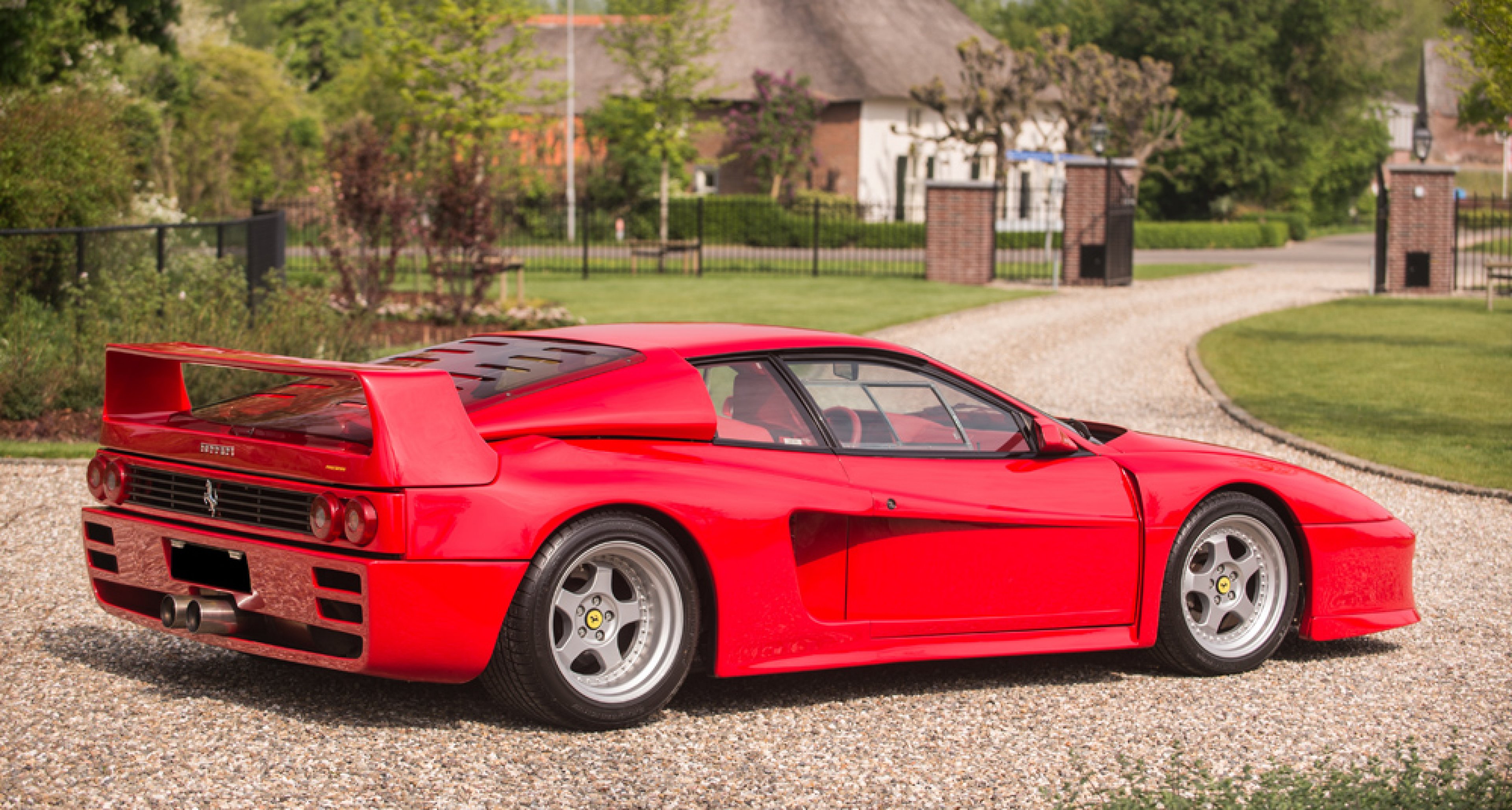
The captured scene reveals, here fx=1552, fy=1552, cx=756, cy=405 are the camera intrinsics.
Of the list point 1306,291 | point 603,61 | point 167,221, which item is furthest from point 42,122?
point 603,61

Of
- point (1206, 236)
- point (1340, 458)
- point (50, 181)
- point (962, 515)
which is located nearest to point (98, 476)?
point (962, 515)

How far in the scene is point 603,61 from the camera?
59125 millimetres

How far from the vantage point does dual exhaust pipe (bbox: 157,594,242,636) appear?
4.77 meters

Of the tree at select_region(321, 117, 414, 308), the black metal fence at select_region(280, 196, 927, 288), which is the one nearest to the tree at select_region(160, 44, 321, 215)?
the black metal fence at select_region(280, 196, 927, 288)

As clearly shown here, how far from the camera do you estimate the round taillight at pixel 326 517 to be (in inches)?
177

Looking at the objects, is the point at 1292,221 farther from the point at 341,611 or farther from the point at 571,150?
the point at 341,611

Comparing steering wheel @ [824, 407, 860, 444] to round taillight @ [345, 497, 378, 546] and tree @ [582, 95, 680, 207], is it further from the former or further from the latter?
Result: tree @ [582, 95, 680, 207]

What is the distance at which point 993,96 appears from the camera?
49.0 meters

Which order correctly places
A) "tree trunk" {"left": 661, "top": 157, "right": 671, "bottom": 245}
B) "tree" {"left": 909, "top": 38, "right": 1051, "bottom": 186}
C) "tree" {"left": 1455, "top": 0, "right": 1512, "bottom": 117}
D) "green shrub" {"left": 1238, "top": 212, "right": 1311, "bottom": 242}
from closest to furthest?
"tree" {"left": 1455, "top": 0, "right": 1512, "bottom": 117}, "tree trunk" {"left": 661, "top": 157, "right": 671, "bottom": 245}, "tree" {"left": 909, "top": 38, "right": 1051, "bottom": 186}, "green shrub" {"left": 1238, "top": 212, "right": 1311, "bottom": 242}

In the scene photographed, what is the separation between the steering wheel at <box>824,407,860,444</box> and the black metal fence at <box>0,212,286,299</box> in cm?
844

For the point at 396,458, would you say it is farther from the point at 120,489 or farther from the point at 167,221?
the point at 167,221

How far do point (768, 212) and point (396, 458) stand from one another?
4043 cm

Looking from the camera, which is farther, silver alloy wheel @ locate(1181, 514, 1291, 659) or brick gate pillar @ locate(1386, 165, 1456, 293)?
brick gate pillar @ locate(1386, 165, 1456, 293)

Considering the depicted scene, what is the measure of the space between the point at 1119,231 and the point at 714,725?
26.7 metres
